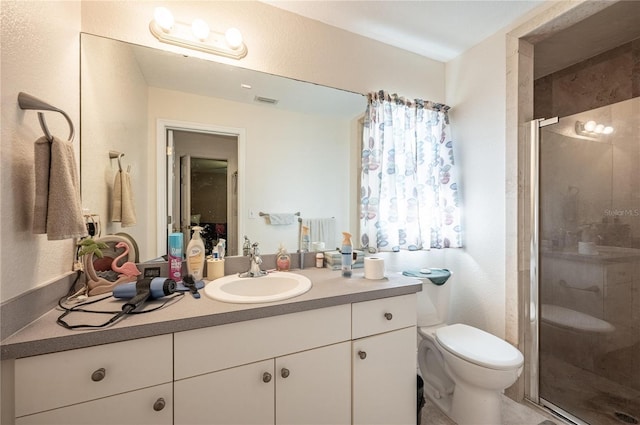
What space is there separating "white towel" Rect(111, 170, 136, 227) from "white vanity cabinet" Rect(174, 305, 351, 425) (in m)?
0.72

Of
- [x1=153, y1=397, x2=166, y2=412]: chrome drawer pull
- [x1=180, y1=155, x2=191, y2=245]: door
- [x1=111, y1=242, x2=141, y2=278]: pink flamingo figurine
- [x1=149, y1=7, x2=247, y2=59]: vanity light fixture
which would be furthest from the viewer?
[x1=180, y1=155, x2=191, y2=245]: door

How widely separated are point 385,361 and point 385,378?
83mm

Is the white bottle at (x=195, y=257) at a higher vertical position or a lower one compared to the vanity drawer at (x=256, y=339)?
higher

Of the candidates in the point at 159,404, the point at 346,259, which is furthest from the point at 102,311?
the point at 346,259

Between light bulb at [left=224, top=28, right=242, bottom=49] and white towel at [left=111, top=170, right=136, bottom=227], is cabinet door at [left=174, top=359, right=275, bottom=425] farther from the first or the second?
light bulb at [left=224, top=28, right=242, bottom=49]

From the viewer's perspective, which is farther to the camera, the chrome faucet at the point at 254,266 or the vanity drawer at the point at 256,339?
the chrome faucet at the point at 254,266

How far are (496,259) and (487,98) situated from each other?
3.69 feet

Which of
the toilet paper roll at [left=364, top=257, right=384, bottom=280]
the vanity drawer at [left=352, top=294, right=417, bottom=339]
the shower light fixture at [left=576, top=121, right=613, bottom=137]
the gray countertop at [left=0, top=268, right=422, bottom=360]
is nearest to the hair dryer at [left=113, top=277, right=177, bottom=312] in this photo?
the gray countertop at [left=0, top=268, right=422, bottom=360]

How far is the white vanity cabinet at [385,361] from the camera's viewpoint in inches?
47.6

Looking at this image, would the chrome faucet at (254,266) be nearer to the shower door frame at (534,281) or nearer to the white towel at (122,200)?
the white towel at (122,200)

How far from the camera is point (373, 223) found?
1818 mm

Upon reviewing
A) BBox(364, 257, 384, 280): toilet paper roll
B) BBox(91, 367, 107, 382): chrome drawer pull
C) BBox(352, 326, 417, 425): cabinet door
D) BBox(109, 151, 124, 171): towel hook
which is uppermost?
BBox(109, 151, 124, 171): towel hook

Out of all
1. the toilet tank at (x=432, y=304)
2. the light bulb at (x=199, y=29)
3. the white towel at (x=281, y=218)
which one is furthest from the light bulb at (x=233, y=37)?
the toilet tank at (x=432, y=304)

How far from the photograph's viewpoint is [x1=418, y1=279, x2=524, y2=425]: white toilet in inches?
51.6
